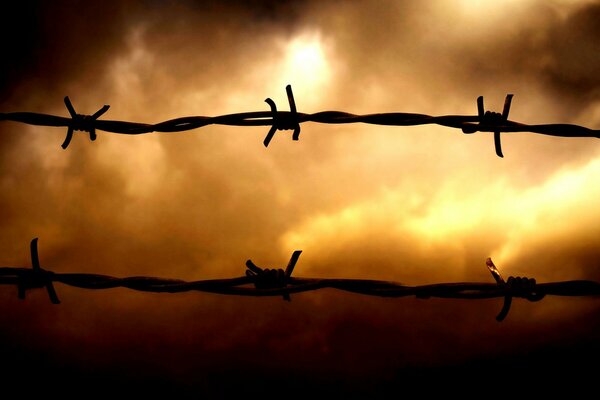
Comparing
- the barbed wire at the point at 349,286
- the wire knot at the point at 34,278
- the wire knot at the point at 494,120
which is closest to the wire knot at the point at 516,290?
the barbed wire at the point at 349,286

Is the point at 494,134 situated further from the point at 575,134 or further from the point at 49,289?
the point at 49,289

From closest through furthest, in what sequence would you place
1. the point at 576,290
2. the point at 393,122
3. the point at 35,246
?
the point at 576,290, the point at 35,246, the point at 393,122

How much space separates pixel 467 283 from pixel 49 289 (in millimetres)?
1821

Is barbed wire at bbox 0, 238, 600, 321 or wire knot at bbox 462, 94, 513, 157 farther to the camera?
wire knot at bbox 462, 94, 513, 157

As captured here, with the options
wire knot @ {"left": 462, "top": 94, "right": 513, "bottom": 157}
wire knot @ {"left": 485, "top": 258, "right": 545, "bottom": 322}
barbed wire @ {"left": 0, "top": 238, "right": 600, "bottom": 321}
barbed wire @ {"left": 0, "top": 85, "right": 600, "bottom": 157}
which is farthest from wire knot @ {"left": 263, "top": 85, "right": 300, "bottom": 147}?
wire knot @ {"left": 485, "top": 258, "right": 545, "bottom": 322}

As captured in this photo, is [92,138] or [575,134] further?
[92,138]

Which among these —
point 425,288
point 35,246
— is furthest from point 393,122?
point 35,246

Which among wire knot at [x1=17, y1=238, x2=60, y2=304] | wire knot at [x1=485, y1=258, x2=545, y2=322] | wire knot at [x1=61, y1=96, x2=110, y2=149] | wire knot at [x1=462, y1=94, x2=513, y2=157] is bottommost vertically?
wire knot at [x1=17, y1=238, x2=60, y2=304]

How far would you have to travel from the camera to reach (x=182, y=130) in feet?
7.05

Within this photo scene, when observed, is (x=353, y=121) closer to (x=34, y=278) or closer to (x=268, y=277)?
(x=268, y=277)

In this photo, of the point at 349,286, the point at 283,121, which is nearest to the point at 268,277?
the point at 349,286

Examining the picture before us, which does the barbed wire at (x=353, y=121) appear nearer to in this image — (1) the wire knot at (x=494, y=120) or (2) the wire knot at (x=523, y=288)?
(1) the wire knot at (x=494, y=120)

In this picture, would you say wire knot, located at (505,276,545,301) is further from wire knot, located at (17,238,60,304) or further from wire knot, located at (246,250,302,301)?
wire knot, located at (17,238,60,304)

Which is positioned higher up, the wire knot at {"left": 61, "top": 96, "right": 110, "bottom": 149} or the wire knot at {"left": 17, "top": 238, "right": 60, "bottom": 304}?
the wire knot at {"left": 61, "top": 96, "right": 110, "bottom": 149}
